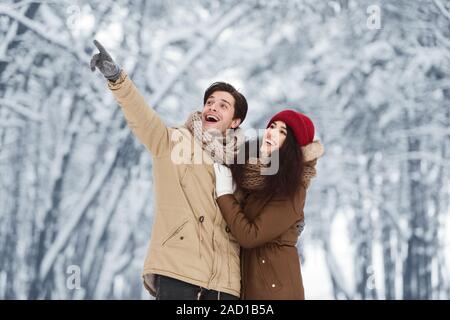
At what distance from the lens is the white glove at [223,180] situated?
7.00 feet

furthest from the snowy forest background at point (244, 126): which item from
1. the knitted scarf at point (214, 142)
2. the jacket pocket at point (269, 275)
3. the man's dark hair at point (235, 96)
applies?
the jacket pocket at point (269, 275)

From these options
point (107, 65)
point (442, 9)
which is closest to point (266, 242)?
point (107, 65)

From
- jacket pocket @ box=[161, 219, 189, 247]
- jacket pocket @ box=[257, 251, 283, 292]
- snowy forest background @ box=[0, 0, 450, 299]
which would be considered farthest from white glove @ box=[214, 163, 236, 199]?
snowy forest background @ box=[0, 0, 450, 299]

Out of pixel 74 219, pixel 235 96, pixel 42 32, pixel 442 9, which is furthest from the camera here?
pixel 442 9

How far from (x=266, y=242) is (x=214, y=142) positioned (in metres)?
0.36

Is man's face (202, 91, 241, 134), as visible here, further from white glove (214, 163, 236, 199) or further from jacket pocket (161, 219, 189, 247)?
jacket pocket (161, 219, 189, 247)

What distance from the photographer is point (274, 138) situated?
89.2 inches

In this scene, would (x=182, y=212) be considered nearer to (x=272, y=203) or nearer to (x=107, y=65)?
(x=272, y=203)

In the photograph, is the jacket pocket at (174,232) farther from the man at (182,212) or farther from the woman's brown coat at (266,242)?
the woman's brown coat at (266,242)

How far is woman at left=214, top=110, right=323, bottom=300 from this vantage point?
2115 millimetres

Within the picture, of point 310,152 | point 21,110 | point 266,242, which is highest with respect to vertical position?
point 21,110

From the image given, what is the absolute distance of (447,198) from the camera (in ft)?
21.1

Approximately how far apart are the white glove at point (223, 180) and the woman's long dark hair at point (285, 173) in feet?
0.10
